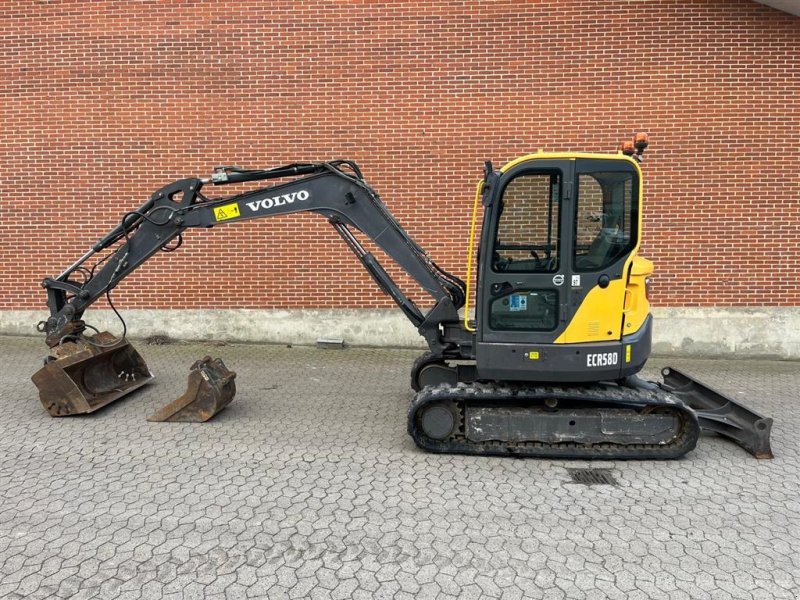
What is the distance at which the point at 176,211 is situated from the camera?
5.61 meters

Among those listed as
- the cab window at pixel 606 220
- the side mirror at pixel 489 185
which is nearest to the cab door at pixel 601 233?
the cab window at pixel 606 220

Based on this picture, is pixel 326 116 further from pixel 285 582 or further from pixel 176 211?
pixel 285 582

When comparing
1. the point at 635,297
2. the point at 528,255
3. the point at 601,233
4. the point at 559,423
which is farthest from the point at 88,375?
the point at 635,297

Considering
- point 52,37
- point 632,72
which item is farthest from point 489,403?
point 52,37

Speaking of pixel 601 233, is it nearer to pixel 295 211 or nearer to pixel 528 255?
pixel 528 255

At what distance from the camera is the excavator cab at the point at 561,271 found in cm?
468

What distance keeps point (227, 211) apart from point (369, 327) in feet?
12.8

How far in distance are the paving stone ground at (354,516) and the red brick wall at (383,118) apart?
347 centimetres

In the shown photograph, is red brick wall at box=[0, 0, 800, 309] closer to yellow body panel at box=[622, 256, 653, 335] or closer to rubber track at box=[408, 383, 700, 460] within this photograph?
yellow body panel at box=[622, 256, 653, 335]

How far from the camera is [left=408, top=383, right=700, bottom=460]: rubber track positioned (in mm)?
4773

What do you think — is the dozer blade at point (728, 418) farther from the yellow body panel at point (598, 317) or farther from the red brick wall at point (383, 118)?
the red brick wall at point (383, 118)

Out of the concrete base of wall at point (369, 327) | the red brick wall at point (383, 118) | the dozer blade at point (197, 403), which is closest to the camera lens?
the dozer blade at point (197, 403)

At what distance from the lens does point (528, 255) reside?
4.83 m

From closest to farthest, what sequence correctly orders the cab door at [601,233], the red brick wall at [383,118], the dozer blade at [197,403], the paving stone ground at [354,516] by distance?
the paving stone ground at [354,516] → the cab door at [601,233] → the dozer blade at [197,403] → the red brick wall at [383,118]
